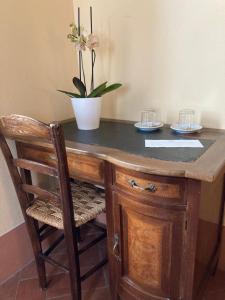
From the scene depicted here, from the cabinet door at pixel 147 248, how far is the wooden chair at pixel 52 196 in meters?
0.19

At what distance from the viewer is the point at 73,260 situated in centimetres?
→ 121

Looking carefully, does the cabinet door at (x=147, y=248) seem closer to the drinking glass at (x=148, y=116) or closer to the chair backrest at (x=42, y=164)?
the chair backrest at (x=42, y=164)

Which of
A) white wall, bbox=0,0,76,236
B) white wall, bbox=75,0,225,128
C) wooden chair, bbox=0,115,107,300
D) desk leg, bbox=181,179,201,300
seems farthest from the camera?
white wall, bbox=0,0,76,236

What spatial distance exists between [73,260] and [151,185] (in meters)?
0.57

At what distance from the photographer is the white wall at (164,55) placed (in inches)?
49.9

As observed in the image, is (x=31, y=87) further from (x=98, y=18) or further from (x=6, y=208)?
(x=6, y=208)

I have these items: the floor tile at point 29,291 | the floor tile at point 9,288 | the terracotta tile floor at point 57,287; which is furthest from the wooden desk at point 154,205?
the floor tile at point 9,288

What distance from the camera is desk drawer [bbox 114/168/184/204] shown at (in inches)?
35.9

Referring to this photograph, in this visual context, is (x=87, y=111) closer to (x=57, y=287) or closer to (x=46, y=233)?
(x=46, y=233)

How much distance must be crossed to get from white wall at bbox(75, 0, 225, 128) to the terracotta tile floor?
0.90 m

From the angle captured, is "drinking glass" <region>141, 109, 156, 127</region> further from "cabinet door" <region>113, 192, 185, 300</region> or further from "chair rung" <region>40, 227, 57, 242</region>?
"chair rung" <region>40, 227, 57, 242</region>

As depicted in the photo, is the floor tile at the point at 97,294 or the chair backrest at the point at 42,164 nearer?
the chair backrest at the point at 42,164

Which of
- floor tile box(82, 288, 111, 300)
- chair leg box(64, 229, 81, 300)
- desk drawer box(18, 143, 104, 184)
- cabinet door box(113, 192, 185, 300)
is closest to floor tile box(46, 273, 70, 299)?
floor tile box(82, 288, 111, 300)

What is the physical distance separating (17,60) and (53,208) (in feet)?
2.68
